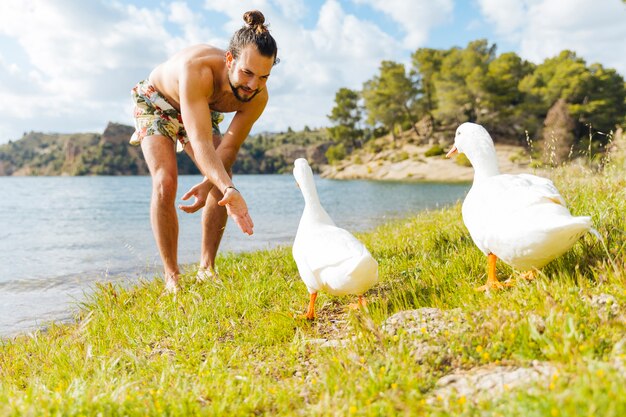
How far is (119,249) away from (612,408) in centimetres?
935

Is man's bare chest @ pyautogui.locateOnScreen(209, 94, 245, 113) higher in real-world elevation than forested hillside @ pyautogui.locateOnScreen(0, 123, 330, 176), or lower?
lower

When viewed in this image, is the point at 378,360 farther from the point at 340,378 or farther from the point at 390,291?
the point at 390,291

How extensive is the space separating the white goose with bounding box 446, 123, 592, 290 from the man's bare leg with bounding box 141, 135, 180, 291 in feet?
9.94

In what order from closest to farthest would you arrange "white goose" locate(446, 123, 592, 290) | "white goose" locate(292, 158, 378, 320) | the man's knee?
"white goose" locate(446, 123, 592, 290) → "white goose" locate(292, 158, 378, 320) → the man's knee

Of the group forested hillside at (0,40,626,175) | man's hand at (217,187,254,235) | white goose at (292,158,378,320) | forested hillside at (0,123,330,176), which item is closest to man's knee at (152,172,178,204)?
man's hand at (217,187,254,235)

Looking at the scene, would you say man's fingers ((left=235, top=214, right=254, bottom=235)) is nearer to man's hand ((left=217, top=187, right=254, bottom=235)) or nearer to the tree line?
man's hand ((left=217, top=187, right=254, bottom=235))

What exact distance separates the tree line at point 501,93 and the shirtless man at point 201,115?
4118 cm

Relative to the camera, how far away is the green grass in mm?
1835

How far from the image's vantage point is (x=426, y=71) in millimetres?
58031

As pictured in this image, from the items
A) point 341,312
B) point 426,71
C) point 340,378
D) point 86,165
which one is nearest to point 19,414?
point 340,378

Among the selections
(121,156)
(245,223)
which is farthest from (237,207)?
(121,156)

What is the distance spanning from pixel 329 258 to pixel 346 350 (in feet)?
2.30

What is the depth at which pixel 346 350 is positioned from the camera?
244cm

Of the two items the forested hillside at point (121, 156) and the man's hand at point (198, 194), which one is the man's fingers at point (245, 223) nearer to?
the man's hand at point (198, 194)
